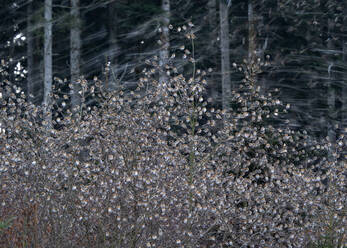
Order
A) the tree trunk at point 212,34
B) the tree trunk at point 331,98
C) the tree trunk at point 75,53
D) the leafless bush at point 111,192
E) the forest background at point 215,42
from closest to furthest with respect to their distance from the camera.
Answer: the leafless bush at point 111,192
the tree trunk at point 331,98
the forest background at point 215,42
the tree trunk at point 75,53
the tree trunk at point 212,34

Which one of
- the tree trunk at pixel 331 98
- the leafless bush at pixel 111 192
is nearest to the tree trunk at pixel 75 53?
the tree trunk at pixel 331 98

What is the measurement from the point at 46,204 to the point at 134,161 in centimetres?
89

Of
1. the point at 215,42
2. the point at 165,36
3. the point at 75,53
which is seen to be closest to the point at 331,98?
the point at 215,42

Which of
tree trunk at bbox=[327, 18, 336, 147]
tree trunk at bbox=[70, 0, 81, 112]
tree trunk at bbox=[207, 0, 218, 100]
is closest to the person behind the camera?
tree trunk at bbox=[327, 18, 336, 147]

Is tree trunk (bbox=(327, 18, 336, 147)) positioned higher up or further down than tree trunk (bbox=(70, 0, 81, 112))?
further down

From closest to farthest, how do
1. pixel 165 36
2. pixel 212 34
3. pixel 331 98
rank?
1. pixel 165 36
2. pixel 331 98
3. pixel 212 34

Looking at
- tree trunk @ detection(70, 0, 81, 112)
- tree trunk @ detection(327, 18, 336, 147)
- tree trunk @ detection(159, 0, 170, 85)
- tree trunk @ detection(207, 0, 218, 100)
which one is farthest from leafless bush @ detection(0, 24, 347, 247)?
tree trunk @ detection(207, 0, 218, 100)

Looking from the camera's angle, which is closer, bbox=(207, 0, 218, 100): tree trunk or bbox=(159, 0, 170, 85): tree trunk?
bbox=(159, 0, 170, 85): tree trunk

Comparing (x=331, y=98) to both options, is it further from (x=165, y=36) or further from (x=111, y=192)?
(x=111, y=192)

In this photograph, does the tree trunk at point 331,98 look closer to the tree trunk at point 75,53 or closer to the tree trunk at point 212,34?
the tree trunk at point 212,34

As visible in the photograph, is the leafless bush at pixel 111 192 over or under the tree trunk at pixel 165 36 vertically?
under

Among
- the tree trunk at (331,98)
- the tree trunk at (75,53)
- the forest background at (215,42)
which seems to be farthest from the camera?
the tree trunk at (75,53)

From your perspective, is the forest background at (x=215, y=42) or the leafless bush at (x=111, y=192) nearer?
the leafless bush at (x=111, y=192)

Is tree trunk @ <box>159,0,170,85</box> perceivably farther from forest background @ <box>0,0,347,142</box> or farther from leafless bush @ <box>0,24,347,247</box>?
leafless bush @ <box>0,24,347,247</box>
